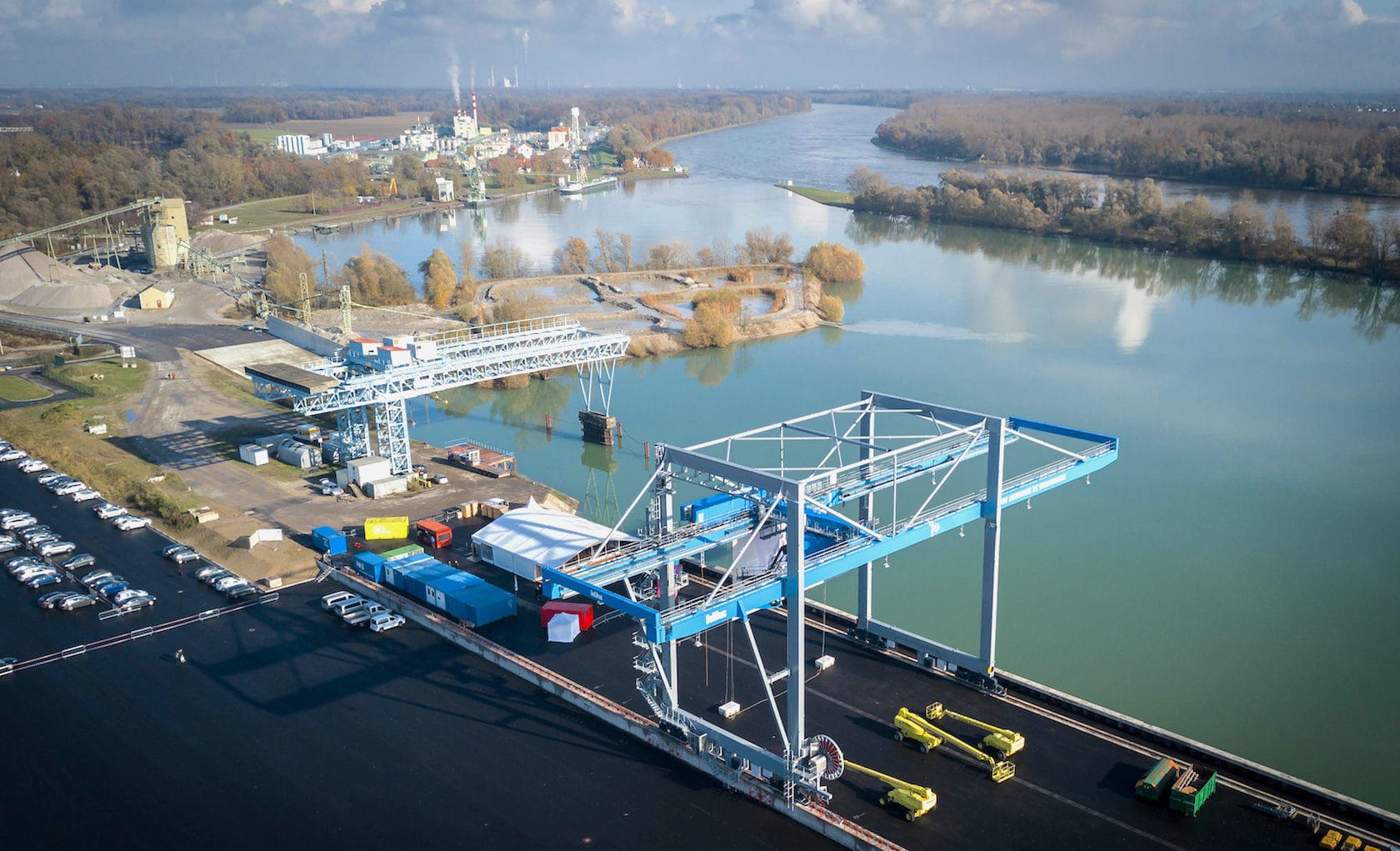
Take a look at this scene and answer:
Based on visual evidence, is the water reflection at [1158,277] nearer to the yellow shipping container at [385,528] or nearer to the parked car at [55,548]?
the yellow shipping container at [385,528]

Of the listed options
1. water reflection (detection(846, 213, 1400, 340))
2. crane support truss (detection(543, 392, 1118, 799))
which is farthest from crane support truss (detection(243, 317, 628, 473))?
water reflection (detection(846, 213, 1400, 340))

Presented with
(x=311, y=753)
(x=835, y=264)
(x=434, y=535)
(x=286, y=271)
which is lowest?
(x=311, y=753)

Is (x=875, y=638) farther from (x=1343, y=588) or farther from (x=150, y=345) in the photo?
(x=150, y=345)

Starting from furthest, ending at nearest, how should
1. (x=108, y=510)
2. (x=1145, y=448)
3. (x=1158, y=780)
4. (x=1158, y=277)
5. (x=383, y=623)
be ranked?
(x=1158, y=277)
(x=1145, y=448)
(x=108, y=510)
(x=383, y=623)
(x=1158, y=780)

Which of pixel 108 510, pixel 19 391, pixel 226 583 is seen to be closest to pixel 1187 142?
pixel 19 391

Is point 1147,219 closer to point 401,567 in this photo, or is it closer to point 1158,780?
point 401,567

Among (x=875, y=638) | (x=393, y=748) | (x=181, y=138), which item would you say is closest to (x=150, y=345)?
(x=393, y=748)

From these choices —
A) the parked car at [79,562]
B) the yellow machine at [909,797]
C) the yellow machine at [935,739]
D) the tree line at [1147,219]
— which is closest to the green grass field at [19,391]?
Answer: the parked car at [79,562]
